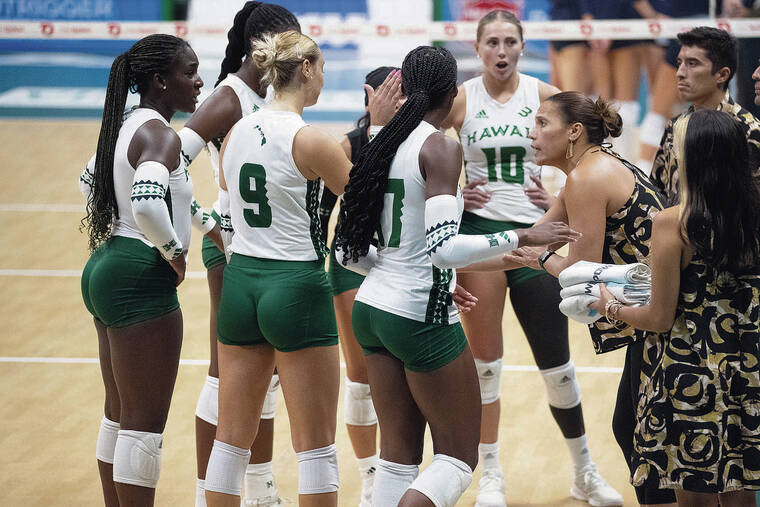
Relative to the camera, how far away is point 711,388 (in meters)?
2.88

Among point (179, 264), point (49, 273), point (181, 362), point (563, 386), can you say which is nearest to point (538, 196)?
point (563, 386)

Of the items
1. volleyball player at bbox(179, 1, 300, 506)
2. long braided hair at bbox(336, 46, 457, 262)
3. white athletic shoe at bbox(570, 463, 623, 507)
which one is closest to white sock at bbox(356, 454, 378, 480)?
volleyball player at bbox(179, 1, 300, 506)

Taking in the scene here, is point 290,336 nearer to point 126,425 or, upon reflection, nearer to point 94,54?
point 126,425

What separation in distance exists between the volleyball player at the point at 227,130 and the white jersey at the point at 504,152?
995 millimetres

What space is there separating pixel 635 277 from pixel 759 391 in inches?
19.1

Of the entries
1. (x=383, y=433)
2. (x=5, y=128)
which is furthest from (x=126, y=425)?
(x=5, y=128)

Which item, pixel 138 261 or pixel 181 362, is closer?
pixel 138 261

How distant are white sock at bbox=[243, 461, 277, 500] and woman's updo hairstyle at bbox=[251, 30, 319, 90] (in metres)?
1.70

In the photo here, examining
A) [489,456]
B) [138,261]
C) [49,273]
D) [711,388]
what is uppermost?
[138,261]

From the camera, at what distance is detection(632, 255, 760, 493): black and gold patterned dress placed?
2889mm

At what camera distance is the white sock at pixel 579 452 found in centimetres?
446

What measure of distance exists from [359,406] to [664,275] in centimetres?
182

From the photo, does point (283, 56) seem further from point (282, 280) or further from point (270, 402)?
point (270, 402)

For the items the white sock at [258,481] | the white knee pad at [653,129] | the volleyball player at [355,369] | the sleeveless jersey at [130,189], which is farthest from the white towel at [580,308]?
the white knee pad at [653,129]
